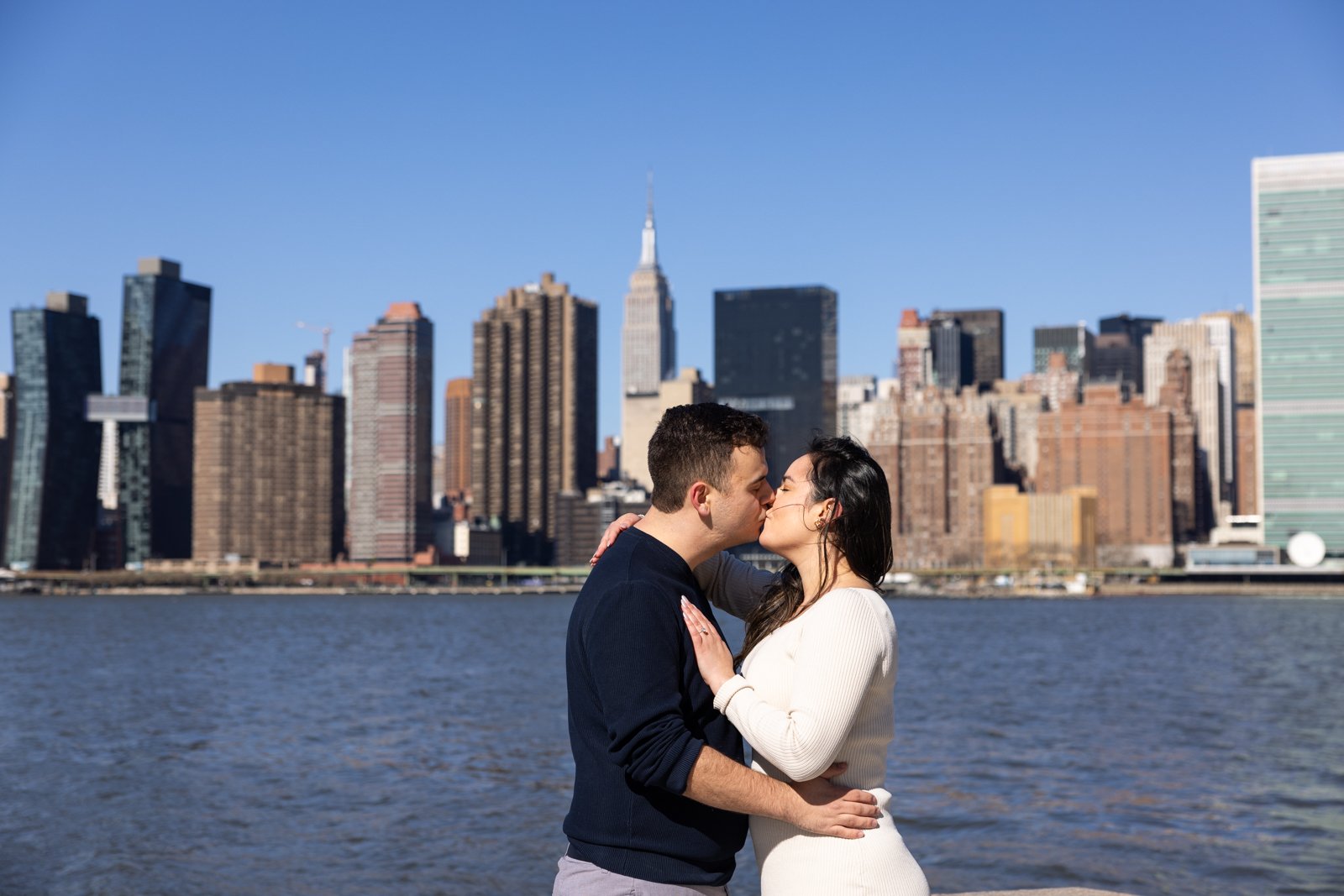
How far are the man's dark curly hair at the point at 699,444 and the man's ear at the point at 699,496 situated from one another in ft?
0.05

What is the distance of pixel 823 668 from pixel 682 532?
700 millimetres

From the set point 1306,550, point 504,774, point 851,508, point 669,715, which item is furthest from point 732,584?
point 1306,550

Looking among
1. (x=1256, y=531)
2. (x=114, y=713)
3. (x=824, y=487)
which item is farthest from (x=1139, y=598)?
(x=824, y=487)

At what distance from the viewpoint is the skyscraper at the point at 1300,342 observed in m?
168

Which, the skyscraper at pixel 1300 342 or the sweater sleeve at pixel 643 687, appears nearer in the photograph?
the sweater sleeve at pixel 643 687

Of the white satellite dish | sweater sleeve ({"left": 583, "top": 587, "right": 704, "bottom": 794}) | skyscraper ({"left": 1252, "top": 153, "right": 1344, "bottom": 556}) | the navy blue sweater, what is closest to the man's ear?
the navy blue sweater

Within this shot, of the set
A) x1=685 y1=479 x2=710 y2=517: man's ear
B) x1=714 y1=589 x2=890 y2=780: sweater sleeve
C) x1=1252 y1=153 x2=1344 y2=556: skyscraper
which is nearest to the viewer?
x1=714 y1=589 x2=890 y2=780: sweater sleeve

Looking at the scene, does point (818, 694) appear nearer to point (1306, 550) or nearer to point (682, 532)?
point (682, 532)

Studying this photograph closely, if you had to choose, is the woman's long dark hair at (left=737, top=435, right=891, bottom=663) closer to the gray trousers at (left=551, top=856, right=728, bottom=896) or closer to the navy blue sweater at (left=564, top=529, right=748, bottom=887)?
the navy blue sweater at (left=564, top=529, right=748, bottom=887)

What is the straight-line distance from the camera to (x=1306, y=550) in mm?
166250

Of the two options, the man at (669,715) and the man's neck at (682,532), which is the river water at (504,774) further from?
the man's neck at (682,532)

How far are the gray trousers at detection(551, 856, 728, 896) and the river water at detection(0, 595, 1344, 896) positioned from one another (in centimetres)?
1017

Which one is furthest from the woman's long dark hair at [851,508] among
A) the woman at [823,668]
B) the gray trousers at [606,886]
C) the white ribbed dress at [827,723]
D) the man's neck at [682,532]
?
the gray trousers at [606,886]

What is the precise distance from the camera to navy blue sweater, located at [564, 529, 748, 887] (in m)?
4.56
